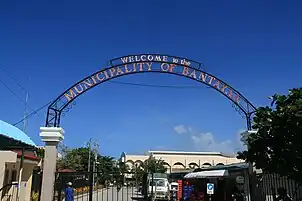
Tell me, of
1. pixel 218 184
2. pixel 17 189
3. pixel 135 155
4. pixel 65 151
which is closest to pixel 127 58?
pixel 17 189

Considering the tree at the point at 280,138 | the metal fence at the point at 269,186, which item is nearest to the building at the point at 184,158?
the metal fence at the point at 269,186

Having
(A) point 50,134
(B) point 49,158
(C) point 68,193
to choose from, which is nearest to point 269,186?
(C) point 68,193

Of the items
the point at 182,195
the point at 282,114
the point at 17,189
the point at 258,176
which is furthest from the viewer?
the point at 182,195

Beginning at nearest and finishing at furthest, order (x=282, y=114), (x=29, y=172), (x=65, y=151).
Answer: (x=282, y=114) → (x=29, y=172) → (x=65, y=151)

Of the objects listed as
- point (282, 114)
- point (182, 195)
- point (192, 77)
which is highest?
point (192, 77)

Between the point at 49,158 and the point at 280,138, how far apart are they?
9.51 metres

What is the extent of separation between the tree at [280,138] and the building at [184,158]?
8319 cm

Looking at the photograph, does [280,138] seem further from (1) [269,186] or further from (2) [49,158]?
(2) [49,158]

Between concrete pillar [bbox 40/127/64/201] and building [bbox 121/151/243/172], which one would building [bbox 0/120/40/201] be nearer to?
concrete pillar [bbox 40/127/64/201]

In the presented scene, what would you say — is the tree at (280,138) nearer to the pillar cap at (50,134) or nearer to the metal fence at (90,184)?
the metal fence at (90,184)

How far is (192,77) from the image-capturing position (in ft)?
60.0

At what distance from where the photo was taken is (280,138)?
12.4 metres

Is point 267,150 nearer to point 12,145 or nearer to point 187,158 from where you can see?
point 12,145

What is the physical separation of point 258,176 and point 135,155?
8401 centimetres
